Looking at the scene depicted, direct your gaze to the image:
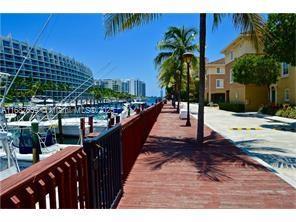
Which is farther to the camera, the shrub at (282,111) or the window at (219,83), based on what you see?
the window at (219,83)

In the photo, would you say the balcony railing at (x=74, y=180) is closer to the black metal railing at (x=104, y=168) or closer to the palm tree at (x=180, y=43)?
the black metal railing at (x=104, y=168)

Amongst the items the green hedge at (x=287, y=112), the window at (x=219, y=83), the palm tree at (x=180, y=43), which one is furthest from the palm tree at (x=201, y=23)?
the window at (x=219, y=83)

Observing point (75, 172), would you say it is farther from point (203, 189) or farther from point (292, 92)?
point (292, 92)

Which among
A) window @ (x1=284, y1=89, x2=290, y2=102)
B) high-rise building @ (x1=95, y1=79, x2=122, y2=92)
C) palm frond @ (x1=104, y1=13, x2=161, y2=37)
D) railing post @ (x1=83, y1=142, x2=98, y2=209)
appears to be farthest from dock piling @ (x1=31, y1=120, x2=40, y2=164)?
window @ (x1=284, y1=89, x2=290, y2=102)

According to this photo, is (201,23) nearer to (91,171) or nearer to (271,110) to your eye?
(91,171)

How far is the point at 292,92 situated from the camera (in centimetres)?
2595

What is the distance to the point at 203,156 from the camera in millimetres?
8219

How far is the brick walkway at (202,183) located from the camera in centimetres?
473

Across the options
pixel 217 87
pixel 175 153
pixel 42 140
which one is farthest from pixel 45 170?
pixel 217 87

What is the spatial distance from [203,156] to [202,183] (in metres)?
2.55

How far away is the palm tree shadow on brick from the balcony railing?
234 centimetres

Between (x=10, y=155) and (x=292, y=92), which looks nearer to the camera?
(x=10, y=155)

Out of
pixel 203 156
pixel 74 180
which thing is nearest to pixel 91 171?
pixel 74 180
